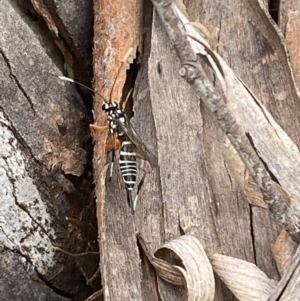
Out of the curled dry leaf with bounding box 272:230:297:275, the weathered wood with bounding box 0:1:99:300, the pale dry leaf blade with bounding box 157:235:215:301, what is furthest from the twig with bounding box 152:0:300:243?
the weathered wood with bounding box 0:1:99:300

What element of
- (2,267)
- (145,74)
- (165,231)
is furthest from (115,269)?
(145,74)

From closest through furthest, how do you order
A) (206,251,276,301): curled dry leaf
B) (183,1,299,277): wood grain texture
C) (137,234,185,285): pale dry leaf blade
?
(206,251,276,301): curled dry leaf → (137,234,185,285): pale dry leaf blade → (183,1,299,277): wood grain texture

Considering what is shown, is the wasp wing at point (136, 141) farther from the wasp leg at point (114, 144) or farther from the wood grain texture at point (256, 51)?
the wood grain texture at point (256, 51)

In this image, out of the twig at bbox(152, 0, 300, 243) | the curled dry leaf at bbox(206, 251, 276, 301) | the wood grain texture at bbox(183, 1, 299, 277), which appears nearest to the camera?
the twig at bbox(152, 0, 300, 243)

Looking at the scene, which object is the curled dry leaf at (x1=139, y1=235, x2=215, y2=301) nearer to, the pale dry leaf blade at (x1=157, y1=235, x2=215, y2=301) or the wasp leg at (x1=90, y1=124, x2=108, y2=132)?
the pale dry leaf blade at (x1=157, y1=235, x2=215, y2=301)

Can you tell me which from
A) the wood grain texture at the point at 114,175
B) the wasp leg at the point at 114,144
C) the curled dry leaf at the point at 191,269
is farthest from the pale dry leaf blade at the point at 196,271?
the wasp leg at the point at 114,144

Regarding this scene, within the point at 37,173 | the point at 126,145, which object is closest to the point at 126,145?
the point at 126,145
